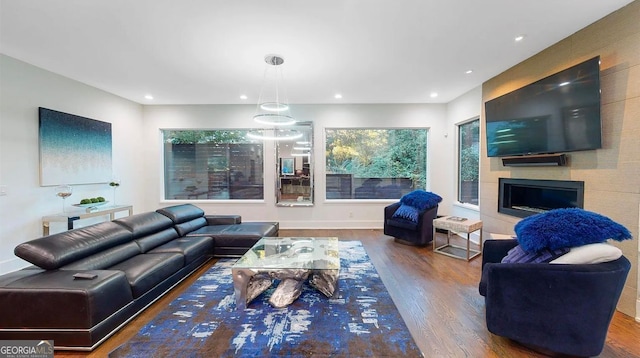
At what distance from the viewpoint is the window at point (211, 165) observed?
5.88 meters

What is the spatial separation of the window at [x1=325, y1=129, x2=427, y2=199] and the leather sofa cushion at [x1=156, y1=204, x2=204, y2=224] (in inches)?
111

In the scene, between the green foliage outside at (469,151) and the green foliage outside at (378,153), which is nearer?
the green foliage outside at (469,151)

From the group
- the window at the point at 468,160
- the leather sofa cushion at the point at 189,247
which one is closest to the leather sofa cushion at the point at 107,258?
the leather sofa cushion at the point at 189,247

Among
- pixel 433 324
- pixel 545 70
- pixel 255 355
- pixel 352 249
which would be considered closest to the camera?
pixel 255 355

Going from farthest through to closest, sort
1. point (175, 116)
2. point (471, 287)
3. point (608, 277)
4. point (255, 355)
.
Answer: point (175, 116), point (471, 287), point (255, 355), point (608, 277)

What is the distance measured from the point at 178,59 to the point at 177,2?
127 cm

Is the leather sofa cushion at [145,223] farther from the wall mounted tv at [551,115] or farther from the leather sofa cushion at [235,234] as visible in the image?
the wall mounted tv at [551,115]

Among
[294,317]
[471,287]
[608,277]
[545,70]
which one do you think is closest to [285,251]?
[294,317]

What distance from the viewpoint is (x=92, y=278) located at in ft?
6.57

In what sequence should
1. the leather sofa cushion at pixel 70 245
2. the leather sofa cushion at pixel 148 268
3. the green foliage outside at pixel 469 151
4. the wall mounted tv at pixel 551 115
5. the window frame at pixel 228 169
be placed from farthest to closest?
the window frame at pixel 228 169 → the green foliage outside at pixel 469 151 → the wall mounted tv at pixel 551 115 → the leather sofa cushion at pixel 148 268 → the leather sofa cushion at pixel 70 245

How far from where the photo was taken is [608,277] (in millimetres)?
1662

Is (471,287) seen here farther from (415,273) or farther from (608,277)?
(608,277)

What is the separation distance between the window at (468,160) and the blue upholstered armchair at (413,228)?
1.04m

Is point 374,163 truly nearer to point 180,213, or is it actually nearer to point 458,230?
point 458,230
